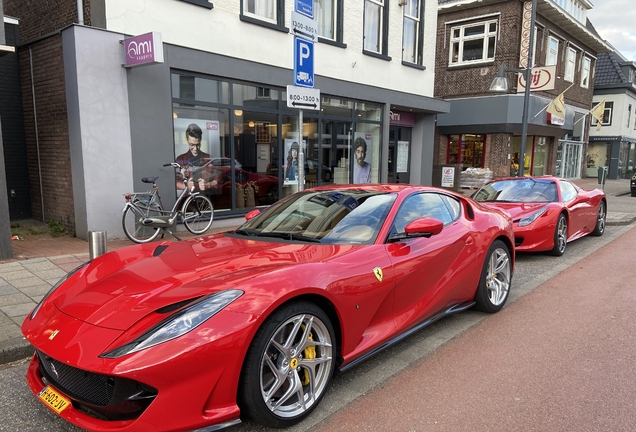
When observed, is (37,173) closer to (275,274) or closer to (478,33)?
(275,274)

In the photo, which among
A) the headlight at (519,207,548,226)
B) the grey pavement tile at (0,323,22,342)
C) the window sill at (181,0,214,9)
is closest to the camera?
the grey pavement tile at (0,323,22,342)

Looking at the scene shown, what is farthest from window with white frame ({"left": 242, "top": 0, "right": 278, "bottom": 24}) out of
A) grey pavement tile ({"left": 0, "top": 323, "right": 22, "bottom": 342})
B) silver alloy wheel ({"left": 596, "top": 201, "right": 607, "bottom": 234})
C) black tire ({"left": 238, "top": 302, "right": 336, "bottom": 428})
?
black tire ({"left": 238, "top": 302, "right": 336, "bottom": 428})

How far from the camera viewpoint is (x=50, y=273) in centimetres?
568

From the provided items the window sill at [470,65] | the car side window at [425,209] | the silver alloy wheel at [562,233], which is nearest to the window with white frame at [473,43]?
the window sill at [470,65]

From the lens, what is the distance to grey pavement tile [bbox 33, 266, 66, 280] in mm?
5543

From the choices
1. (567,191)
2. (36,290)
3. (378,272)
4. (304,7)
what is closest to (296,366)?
(378,272)

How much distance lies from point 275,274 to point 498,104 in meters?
20.6

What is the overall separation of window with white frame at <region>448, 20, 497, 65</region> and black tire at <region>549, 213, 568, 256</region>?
52.4 feet

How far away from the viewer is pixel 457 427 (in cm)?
271

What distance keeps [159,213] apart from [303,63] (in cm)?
385

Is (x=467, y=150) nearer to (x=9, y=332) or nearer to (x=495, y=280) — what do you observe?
(x=495, y=280)

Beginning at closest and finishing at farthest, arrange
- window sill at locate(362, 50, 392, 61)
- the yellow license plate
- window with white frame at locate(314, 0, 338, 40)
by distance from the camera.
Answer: the yellow license plate < window with white frame at locate(314, 0, 338, 40) < window sill at locate(362, 50, 392, 61)

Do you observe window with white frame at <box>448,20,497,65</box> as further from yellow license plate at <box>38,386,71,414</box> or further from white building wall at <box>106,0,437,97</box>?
yellow license plate at <box>38,386,71,414</box>

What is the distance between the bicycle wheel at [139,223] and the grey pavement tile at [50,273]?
5.68 feet
